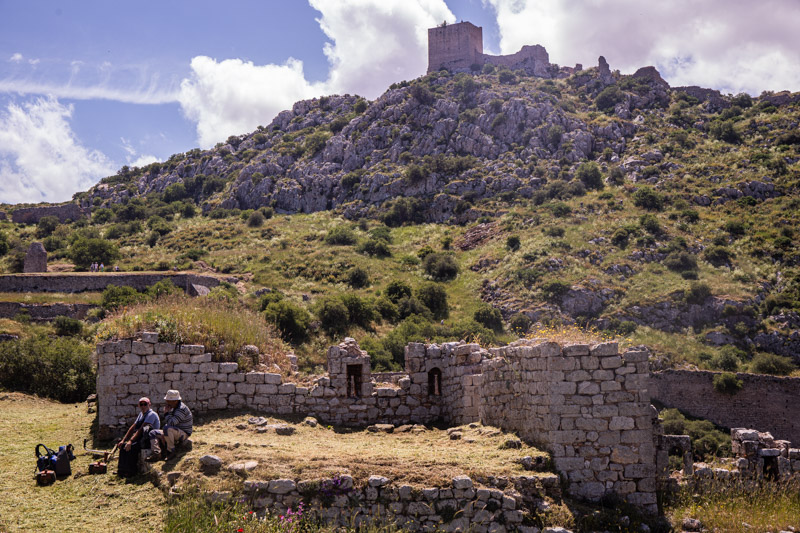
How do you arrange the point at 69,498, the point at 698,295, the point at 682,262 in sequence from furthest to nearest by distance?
the point at 682,262 → the point at 698,295 → the point at 69,498

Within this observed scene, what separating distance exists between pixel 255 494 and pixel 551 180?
6674cm

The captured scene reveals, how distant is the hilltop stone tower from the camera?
374ft

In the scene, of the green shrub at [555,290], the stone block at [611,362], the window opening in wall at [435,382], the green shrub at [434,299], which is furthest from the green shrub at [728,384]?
the stone block at [611,362]

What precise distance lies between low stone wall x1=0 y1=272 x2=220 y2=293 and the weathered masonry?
39.5 m

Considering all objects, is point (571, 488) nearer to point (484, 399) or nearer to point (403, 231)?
point (484, 399)

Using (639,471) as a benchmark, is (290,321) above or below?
above

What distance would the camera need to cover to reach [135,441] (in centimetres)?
990

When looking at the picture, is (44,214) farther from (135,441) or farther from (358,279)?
(135,441)

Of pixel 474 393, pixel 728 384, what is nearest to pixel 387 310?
pixel 728 384

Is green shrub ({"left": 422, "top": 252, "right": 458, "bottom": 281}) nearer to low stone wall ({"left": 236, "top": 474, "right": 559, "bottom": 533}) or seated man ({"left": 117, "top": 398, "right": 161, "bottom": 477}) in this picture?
seated man ({"left": 117, "top": 398, "right": 161, "bottom": 477})

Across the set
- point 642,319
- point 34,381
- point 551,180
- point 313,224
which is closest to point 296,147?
point 313,224

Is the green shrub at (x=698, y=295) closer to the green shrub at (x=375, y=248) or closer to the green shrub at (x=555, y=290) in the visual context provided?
the green shrub at (x=555, y=290)

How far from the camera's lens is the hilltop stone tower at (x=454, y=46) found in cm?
11394

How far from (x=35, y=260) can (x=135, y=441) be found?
52.6 m
